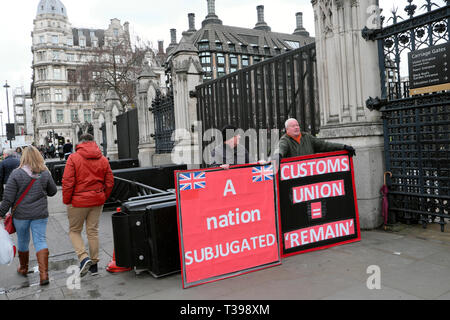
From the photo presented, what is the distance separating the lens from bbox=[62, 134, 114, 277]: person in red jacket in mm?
4453

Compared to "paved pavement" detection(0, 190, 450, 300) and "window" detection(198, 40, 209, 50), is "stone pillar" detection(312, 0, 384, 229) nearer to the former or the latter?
"paved pavement" detection(0, 190, 450, 300)

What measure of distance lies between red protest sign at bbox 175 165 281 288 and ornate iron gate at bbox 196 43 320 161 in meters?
2.69

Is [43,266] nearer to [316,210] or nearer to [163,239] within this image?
[163,239]

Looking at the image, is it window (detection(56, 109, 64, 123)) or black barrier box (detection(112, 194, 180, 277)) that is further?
window (detection(56, 109, 64, 123))

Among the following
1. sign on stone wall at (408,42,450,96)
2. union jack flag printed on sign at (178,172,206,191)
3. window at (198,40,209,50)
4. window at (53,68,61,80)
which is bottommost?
union jack flag printed on sign at (178,172,206,191)

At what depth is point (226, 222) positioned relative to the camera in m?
4.12

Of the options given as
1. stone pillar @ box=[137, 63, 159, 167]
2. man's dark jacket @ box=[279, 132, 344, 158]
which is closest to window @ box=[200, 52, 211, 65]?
stone pillar @ box=[137, 63, 159, 167]

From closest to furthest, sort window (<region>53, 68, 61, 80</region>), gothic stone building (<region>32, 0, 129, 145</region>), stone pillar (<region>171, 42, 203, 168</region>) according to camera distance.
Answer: stone pillar (<region>171, 42, 203, 168</region>) < gothic stone building (<region>32, 0, 129, 145</region>) < window (<region>53, 68, 61, 80</region>)

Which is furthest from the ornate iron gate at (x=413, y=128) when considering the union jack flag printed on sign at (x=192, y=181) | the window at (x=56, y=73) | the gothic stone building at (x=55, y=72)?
the window at (x=56, y=73)

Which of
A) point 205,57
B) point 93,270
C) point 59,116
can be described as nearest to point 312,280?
point 93,270

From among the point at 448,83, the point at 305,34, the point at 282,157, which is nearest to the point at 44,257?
the point at 282,157

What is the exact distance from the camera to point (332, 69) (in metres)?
5.90

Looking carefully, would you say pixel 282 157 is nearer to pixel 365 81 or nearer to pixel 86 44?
pixel 365 81

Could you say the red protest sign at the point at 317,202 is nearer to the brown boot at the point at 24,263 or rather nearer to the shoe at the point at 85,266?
the shoe at the point at 85,266
